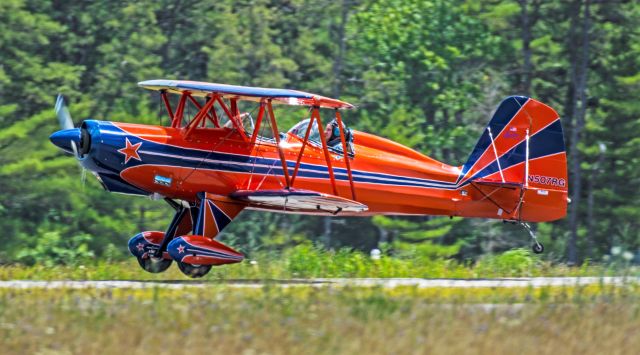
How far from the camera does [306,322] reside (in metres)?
11.6

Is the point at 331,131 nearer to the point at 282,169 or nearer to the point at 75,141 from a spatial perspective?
the point at 282,169

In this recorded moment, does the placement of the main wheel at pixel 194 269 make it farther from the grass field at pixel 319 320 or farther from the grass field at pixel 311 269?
the grass field at pixel 319 320

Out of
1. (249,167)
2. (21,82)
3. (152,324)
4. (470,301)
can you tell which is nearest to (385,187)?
(249,167)

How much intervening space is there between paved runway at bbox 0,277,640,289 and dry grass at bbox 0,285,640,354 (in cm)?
69

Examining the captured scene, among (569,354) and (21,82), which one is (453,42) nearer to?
(21,82)

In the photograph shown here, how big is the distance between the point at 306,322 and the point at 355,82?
1484 inches

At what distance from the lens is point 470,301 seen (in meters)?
13.5

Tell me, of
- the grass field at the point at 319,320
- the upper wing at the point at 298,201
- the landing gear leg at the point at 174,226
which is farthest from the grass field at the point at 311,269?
the grass field at the point at 319,320

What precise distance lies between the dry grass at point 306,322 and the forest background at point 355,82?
26317 millimetres

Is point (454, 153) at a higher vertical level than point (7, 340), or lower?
lower

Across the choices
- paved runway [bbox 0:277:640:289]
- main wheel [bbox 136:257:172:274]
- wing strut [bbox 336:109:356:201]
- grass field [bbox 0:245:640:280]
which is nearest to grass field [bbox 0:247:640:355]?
paved runway [bbox 0:277:640:289]

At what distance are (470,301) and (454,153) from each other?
33.8 m

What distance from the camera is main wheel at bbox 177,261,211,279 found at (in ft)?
54.9

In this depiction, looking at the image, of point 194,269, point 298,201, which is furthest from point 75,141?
point 298,201
